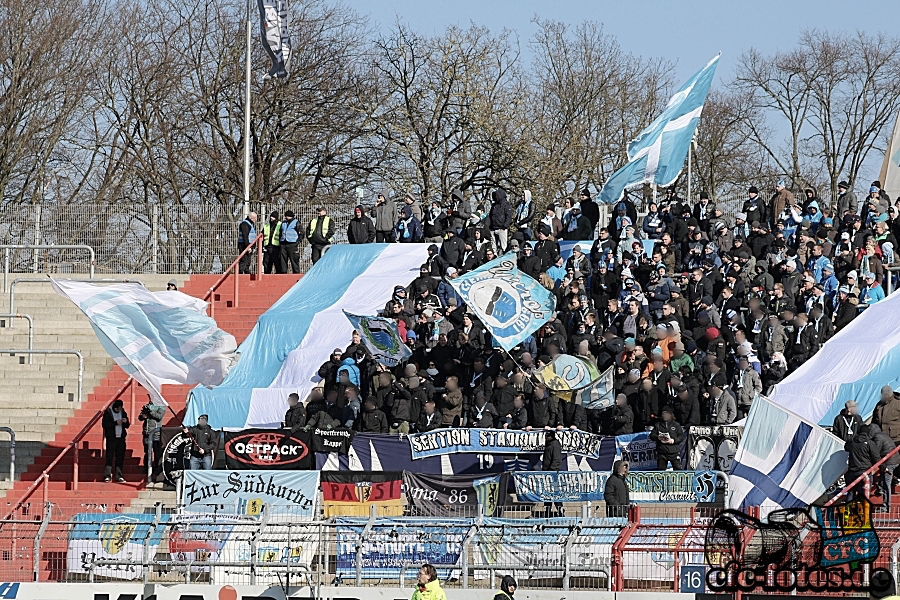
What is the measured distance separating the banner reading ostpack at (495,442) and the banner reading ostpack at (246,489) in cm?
202

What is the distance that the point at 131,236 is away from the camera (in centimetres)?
3612

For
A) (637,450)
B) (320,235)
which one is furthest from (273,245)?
(637,450)

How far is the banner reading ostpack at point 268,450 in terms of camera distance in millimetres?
23906

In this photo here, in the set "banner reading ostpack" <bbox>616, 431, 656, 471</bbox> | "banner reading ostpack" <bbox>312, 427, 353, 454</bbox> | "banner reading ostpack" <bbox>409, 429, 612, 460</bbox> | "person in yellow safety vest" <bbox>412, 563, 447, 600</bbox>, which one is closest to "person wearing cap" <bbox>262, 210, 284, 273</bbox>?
"banner reading ostpack" <bbox>312, 427, 353, 454</bbox>

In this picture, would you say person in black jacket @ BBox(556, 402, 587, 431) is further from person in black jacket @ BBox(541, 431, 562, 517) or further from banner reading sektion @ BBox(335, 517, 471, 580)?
banner reading sektion @ BBox(335, 517, 471, 580)

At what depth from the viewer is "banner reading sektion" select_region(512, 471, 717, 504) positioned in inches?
848

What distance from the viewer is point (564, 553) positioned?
1753 cm

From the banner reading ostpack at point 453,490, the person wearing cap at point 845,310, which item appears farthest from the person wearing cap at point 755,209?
the banner reading ostpack at point 453,490

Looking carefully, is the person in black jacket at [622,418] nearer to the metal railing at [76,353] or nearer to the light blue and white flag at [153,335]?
the light blue and white flag at [153,335]

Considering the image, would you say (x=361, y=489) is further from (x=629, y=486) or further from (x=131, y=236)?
(x=131, y=236)

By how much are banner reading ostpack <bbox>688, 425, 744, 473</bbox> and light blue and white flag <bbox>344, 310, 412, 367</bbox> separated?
6.28 m

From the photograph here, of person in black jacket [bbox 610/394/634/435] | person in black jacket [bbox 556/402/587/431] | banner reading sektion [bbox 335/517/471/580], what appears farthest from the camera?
person in black jacket [bbox 556/402/587/431]

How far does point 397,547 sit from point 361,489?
193 inches

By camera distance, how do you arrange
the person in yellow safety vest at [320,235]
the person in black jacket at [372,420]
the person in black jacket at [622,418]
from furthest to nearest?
the person in yellow safety vest at [320,235] < the person in black jacket at [372,420] < the person in black jacket at [622,418]
